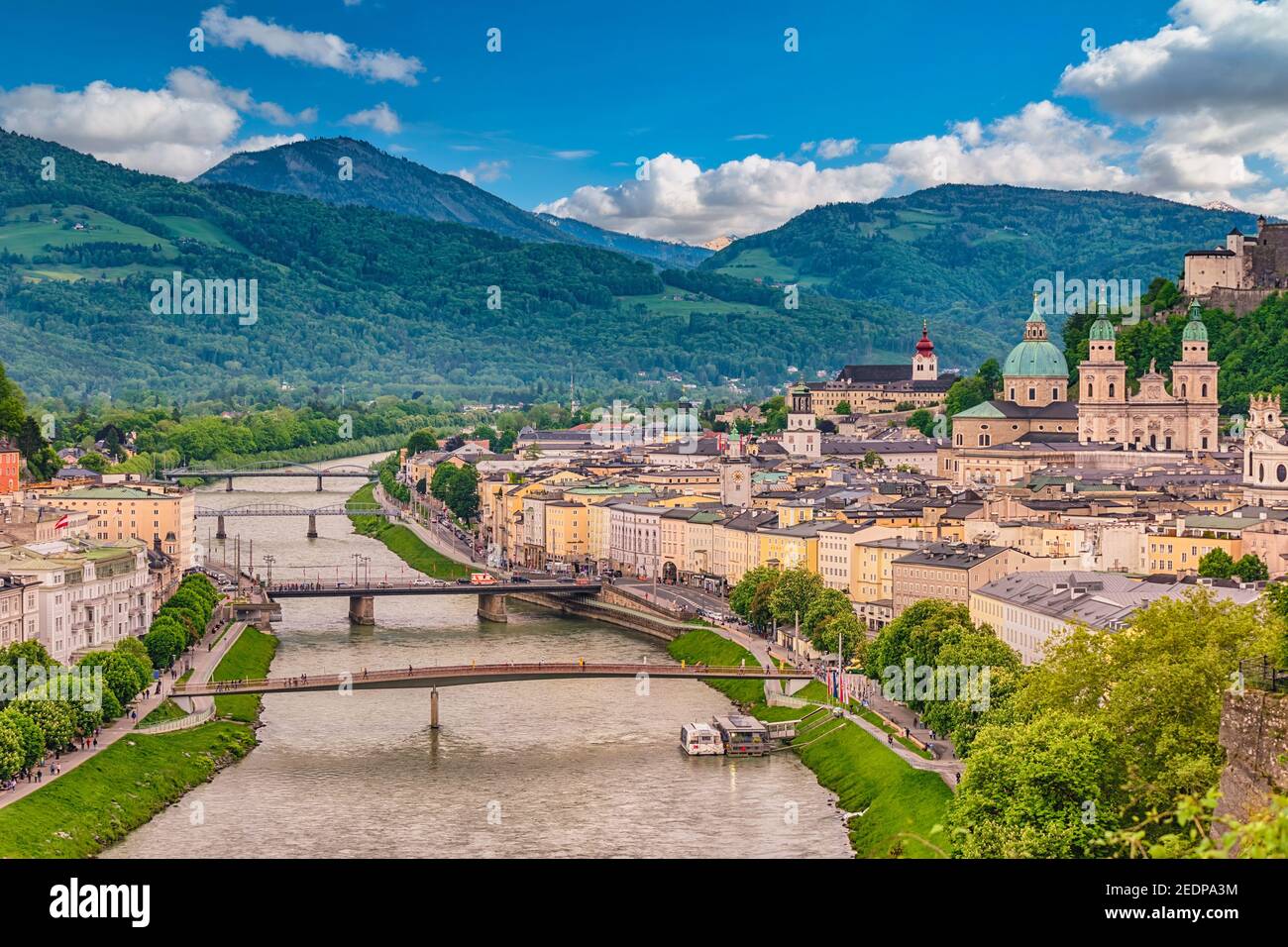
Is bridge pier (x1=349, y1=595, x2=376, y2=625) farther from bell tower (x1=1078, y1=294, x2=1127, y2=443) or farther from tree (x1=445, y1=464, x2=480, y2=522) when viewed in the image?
bell tower (x1=1078, y1=294, x2=1127, y2=443)

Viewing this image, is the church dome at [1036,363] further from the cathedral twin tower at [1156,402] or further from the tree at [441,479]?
the tree at [441,479]

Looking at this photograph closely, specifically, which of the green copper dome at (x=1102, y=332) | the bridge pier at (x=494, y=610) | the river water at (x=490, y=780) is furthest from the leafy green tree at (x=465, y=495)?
the river water at (x=490, y=780)

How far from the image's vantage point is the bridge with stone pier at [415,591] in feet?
207

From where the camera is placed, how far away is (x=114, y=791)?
34.5m

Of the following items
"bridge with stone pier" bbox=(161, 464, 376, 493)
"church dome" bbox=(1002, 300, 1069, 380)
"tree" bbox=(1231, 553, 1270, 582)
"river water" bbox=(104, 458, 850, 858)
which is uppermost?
"church dome" bbox=(1002, 300, 1069, 380)

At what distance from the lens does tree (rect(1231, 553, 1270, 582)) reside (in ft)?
162

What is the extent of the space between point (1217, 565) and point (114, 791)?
2916 centimetres

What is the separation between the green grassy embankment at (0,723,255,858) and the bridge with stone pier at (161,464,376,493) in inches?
3260

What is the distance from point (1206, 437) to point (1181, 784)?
71700 millimetres

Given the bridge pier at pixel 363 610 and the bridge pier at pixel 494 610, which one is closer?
the bridge pier at pixel 363 610

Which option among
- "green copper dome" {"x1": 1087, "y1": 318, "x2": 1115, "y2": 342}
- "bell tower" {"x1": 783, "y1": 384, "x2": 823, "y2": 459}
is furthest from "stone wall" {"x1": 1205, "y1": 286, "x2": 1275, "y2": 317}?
"bell tower" {"x1": 783, "y1": 384, "x2": 823, "y2": 459}

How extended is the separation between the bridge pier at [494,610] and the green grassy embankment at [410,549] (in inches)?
531

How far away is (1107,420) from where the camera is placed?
9356 cm
